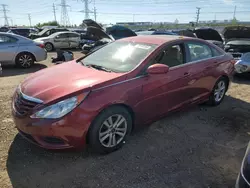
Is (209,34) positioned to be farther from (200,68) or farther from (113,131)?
(113,131)

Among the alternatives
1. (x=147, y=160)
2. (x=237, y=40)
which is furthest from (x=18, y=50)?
(x=237, y=40)

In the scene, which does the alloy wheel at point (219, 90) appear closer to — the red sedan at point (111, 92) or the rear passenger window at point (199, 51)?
the red sedan at point (111, 92)

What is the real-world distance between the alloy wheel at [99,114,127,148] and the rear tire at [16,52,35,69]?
274 inches

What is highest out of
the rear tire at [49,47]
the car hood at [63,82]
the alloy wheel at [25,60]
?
the car hood at [63,82]

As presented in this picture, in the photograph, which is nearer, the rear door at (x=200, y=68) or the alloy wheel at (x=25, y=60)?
the rear door at (x=200, y=68)

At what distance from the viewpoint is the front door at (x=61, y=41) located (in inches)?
623

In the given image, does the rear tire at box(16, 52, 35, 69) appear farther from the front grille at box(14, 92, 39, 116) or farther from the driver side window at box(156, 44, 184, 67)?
the driver side window at box(156, 44, 184, 67)

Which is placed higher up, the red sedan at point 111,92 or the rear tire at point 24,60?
the red sedan at point 111,92

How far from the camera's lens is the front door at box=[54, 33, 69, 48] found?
51.9ft

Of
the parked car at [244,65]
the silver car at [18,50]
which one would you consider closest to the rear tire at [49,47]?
the silver car at [18,50]

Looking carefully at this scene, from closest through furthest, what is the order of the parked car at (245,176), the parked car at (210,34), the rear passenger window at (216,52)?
the parked car at (245,176) < the rear passenger window at (216,52) < the parked car at (210,34)

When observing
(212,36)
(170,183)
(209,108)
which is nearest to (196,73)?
(209,108)

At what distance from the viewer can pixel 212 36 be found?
10508mm

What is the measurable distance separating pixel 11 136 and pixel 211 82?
3.67 m
